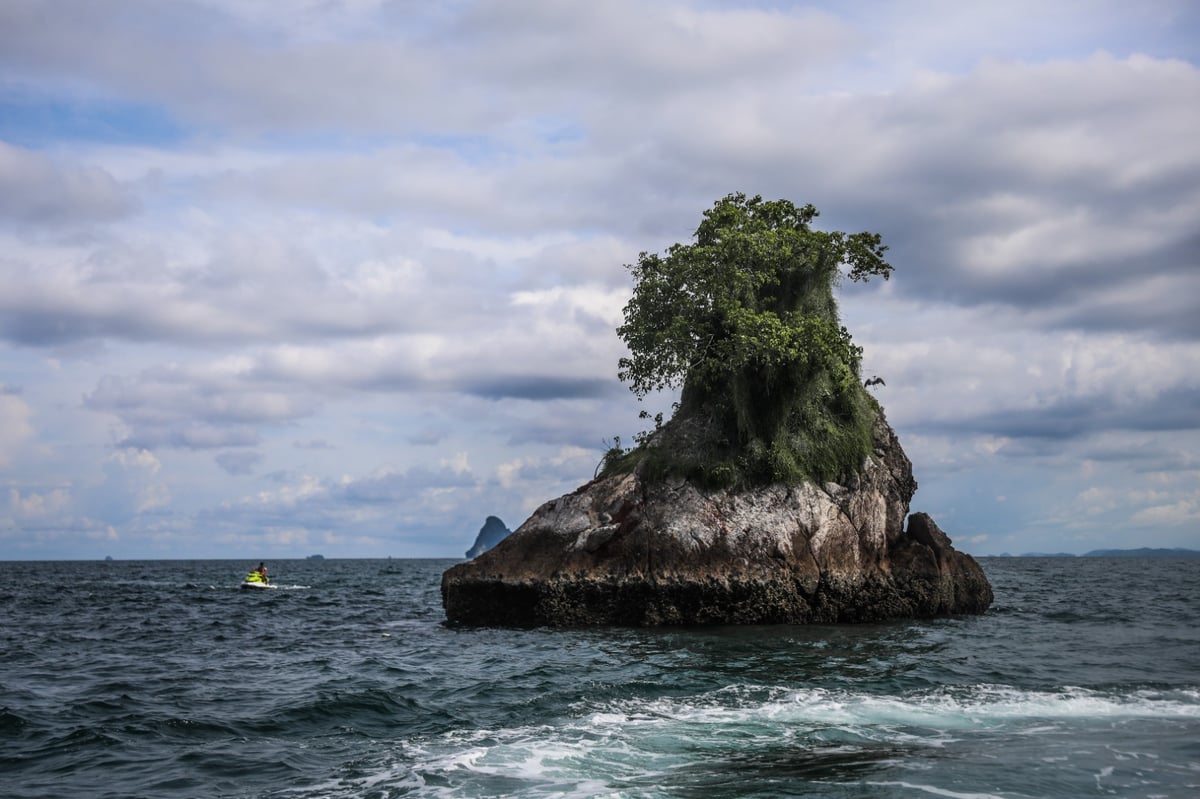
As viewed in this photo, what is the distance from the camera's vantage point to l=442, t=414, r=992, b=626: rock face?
29172mm

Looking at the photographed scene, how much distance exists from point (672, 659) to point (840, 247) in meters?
18.5

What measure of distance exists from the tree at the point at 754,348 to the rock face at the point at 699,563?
48.4 inches

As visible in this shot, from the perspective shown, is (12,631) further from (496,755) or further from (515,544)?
(496,755)

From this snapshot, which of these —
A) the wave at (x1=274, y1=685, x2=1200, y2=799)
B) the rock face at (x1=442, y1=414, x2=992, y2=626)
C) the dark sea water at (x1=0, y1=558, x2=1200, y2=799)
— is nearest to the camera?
the wave at (x1=274, y1=685, x2=1200, y2=799)

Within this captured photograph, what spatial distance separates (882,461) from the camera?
113ft

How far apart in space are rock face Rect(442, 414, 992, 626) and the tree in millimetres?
1229

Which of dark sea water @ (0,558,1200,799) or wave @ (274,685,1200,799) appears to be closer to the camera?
wave @ (274,685,1200,799)

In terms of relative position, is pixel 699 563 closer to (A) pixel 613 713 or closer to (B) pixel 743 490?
(B) pixel 743 490

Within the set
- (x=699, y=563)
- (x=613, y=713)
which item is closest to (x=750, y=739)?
(x=613, y=713)

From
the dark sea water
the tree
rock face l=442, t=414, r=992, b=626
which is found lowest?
the dark sea water

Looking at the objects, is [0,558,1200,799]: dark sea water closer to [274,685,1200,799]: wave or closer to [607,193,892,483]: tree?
[274,685,1200,799]: wave

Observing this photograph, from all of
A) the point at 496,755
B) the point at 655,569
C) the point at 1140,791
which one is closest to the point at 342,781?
the point at 496,755

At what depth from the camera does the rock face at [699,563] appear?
95.7ft

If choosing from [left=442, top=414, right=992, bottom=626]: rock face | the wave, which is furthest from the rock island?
the wave
